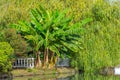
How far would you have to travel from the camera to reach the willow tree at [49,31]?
98.5 ft

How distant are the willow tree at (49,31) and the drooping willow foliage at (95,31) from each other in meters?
1.21

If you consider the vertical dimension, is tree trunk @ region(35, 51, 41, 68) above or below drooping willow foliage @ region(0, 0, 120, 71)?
below

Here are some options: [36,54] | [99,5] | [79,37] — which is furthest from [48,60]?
[99,5]

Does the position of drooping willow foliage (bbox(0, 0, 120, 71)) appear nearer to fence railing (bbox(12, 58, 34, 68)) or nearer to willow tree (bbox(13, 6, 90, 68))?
willow tree (bbox(13, 6, 90, 68))

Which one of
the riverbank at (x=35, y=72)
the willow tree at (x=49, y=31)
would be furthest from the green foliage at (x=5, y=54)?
the willow tree at (x=49, y=31)

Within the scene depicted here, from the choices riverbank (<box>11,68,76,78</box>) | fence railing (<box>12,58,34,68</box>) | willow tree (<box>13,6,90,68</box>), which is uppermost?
willow tree (<box>13,6,90,68</box>)

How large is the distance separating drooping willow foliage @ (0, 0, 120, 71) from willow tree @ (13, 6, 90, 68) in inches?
47.6

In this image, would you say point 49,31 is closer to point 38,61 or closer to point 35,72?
point 38,61

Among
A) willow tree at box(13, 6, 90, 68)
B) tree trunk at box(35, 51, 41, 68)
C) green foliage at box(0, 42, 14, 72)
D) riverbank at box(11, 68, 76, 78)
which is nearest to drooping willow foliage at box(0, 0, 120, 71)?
willow tree at box(13, 6, 90, 68)

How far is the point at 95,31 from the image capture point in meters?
32.0

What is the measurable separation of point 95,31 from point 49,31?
3957 millimetres

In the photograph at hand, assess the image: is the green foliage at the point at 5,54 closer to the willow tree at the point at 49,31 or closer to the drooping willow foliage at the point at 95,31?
the willow tree at the point at 49,31

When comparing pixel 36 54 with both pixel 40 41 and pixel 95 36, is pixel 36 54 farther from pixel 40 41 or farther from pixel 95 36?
pixel 95 36

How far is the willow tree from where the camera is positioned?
1182 inches
